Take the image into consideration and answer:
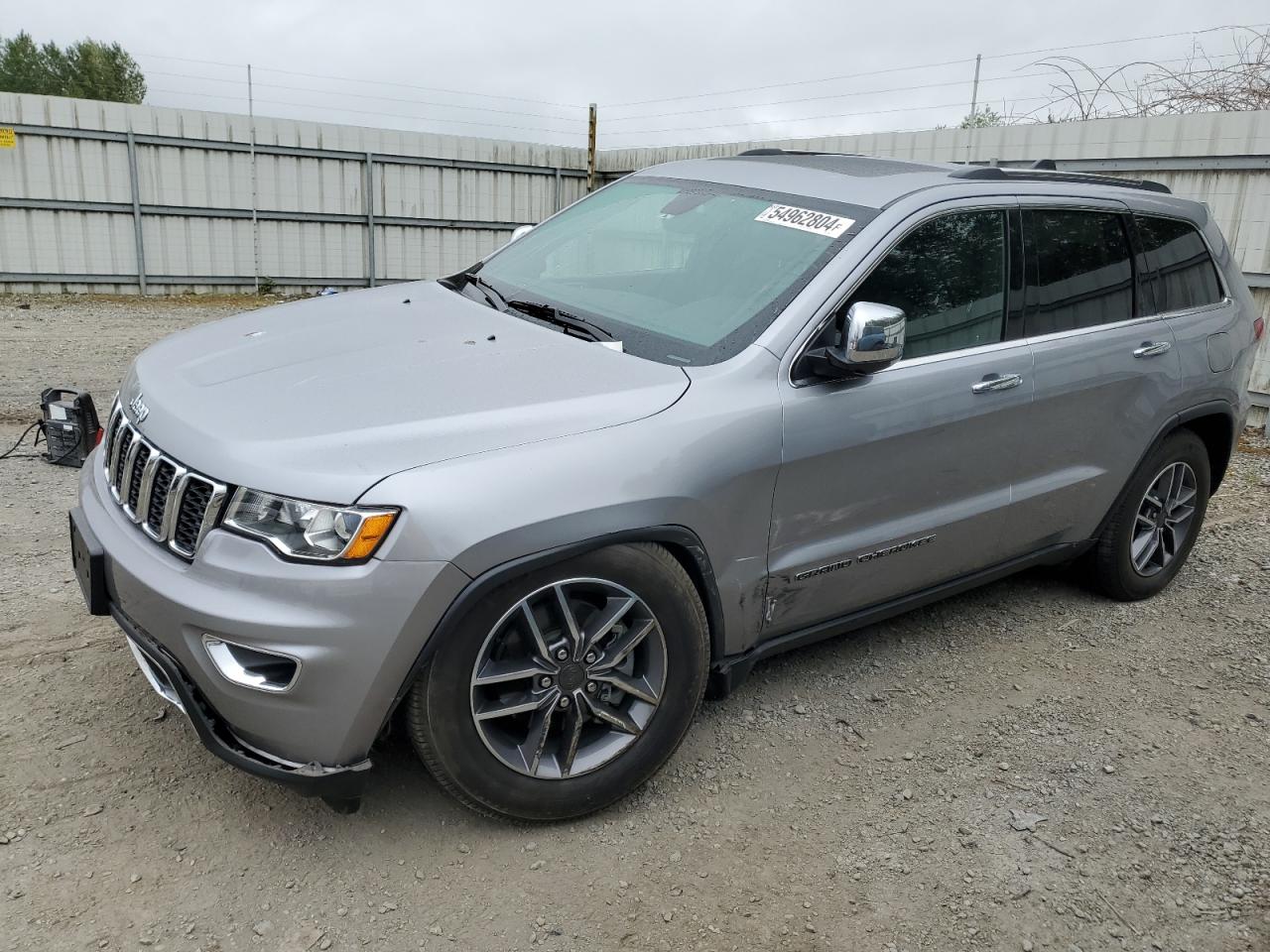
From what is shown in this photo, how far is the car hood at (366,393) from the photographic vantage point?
8.07 ft

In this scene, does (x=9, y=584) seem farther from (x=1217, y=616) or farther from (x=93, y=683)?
(x=1217, y=616)

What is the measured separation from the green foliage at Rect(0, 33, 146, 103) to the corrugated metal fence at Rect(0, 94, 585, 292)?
3925cm

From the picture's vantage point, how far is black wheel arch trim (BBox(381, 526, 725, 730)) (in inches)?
97.0

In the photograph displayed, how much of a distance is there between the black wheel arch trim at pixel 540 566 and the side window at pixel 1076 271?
1.69m

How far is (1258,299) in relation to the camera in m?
8.03

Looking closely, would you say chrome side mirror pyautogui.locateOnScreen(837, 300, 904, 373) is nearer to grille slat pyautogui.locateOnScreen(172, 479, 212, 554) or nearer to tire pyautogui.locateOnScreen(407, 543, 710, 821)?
tire pyautogui.locateOnScreen(407, 543, 710, 821)

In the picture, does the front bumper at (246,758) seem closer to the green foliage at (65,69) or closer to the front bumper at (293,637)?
the front bumper at (293,637)

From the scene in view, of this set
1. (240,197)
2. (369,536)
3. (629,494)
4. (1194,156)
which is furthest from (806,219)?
(240,197)

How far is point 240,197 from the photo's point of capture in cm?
1544

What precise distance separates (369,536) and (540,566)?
0.42 meters

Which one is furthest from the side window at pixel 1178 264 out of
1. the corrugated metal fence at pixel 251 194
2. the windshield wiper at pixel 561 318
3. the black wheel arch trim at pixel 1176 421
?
the corrugated metal fence at pixel 251 194

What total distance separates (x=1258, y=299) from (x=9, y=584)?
8.53 metres

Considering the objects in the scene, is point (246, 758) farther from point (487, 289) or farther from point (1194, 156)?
point (1194, 156)

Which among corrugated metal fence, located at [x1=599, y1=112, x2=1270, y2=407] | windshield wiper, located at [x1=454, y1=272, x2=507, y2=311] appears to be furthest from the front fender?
corrugated metal fence, located at [x1=599, y1=112, x2=1270, y2=407]
